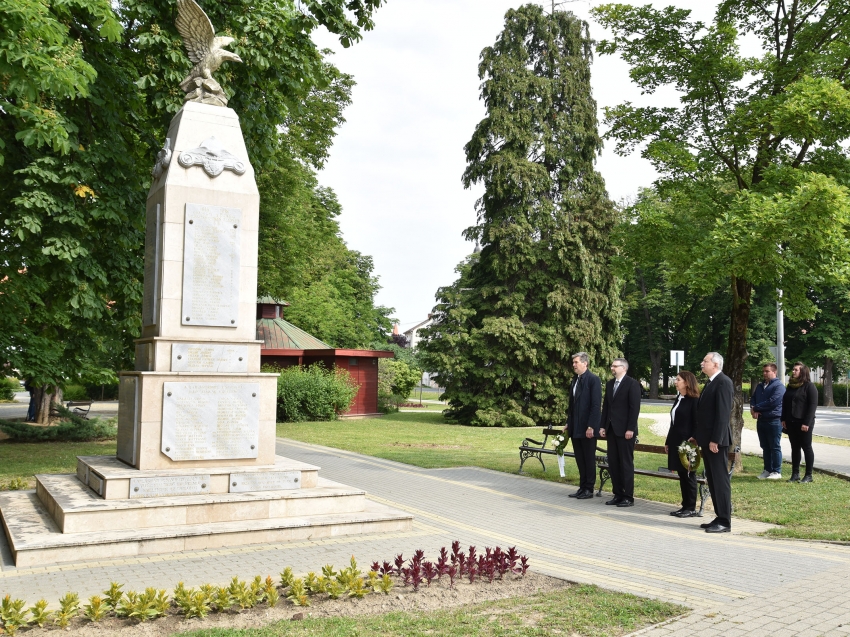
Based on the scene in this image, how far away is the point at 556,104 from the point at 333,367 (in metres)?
14.9

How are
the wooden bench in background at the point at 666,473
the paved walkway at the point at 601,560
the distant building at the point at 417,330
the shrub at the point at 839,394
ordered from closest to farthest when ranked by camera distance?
the paved walkway at the point at 601,560 → the wooden bench in background at the point at 666,473 → the distant building at the point at 417,330 → the shrub at the point at 839,394

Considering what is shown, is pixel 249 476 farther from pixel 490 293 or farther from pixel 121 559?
pixel 490 293

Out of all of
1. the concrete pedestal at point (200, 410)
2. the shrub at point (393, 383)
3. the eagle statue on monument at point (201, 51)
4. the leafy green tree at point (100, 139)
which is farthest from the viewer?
the shrub at point (393, 383)

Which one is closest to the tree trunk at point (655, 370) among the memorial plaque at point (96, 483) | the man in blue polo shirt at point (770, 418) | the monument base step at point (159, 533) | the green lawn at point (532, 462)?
the green lawn at point (532, 462)

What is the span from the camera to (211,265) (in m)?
8.98

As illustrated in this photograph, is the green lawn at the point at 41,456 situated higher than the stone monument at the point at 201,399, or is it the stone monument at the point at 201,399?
the stone monument at the point at 201,399

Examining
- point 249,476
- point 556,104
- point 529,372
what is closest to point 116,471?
point 249,476

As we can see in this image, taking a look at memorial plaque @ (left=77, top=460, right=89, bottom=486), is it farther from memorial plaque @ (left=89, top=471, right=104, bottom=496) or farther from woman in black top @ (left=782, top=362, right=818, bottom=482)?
woman in black top @ (left=782, top=362, right=818, bottom=482)

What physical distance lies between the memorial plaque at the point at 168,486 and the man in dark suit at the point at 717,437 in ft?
19.3

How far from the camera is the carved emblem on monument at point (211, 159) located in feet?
29.4

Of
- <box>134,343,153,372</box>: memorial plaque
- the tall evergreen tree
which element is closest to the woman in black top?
<box>134,343,153,372</box>: memorial plaque

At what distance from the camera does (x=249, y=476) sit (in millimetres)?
8383

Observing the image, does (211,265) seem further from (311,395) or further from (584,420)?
(311,395)

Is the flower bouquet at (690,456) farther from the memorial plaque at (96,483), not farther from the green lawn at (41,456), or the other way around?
the green lawn at (41,456)
